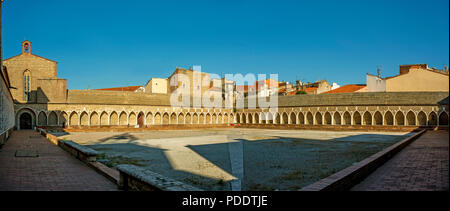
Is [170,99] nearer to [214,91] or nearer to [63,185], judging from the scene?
[214,91]

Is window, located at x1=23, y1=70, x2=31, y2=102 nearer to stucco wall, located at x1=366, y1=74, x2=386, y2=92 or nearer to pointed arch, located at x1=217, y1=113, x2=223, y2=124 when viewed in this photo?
pointed arch, located at x1=217, y1=113, x2=223, y2=124

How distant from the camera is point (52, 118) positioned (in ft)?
115

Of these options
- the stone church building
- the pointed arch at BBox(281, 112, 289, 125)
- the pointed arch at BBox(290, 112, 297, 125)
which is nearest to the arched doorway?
the stone church building

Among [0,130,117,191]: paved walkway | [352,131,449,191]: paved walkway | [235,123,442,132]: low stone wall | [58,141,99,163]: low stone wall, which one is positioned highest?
[58,141,99,163]: low stone wall

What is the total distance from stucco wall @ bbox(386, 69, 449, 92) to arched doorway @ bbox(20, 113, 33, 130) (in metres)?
49.6

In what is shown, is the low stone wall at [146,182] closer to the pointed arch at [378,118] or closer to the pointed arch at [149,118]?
the pointed arch at [149,118]

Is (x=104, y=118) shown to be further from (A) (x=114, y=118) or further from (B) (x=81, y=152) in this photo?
(B) (x=81, y=152)

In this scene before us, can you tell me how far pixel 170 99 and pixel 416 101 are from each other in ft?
109

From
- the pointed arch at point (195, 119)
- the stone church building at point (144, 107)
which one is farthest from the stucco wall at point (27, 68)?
the pointed arch at point (195, 119)

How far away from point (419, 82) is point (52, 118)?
49.3 metres

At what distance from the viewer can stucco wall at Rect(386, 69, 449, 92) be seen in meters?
39.5

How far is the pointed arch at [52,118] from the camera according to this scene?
34.7m

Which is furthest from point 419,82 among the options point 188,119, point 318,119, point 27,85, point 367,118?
point 27,85
